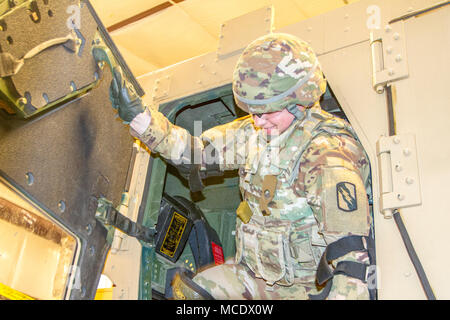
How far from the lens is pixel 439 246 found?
1598mm

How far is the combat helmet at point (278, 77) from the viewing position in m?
1.97

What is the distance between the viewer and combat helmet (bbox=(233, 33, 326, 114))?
1.97 metres

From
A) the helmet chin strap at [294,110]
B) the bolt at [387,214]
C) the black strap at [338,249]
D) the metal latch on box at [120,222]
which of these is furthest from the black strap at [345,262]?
the metal latch on box at [120,222]

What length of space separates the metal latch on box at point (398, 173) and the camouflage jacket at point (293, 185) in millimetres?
84

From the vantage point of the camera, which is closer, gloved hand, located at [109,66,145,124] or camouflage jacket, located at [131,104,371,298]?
camouflage jacket, located at [131,104,371,298]

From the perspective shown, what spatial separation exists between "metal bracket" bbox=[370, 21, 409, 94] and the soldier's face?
40cm

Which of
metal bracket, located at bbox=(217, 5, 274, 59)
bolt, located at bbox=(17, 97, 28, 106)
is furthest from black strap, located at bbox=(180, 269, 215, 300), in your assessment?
metal bracket, located at bbox=(217, 5, 274, 59)

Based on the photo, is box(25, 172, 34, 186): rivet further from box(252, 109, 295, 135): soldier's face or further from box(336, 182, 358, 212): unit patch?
box(336, 182, 358, 212): unit patch

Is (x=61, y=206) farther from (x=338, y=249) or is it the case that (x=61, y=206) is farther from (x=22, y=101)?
(x=338, y=249)

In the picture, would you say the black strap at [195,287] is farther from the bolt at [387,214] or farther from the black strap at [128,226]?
the bolt at [387,214]

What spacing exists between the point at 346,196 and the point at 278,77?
594mm

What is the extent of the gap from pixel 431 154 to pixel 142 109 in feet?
4.00

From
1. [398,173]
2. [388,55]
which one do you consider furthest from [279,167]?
[388,55]

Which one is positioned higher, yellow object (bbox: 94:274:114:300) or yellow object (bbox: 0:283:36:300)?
yellow object (bbox: 94:274:114:300)
